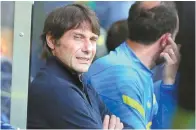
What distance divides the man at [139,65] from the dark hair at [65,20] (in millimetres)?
250

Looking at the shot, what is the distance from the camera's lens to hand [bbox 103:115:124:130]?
2.42 m

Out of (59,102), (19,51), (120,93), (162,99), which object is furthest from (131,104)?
(19,51)

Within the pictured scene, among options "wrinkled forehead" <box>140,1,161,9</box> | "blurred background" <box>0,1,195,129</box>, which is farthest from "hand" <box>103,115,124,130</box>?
"wrinkled forehead" <box>140,1,161,9</box>

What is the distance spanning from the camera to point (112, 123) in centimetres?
242

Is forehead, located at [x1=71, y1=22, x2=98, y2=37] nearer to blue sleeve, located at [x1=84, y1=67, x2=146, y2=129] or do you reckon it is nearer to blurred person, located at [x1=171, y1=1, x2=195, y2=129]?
blue sleeve, located at [x1=84, y1=67, x2=146, y2=129]

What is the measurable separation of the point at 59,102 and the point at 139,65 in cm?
57

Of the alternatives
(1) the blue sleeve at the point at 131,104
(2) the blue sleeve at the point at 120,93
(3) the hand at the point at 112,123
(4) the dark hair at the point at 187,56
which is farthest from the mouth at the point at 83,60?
(4) the dark hair at the point at 187,56

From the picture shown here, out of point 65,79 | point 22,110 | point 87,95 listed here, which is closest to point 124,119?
point 87,95

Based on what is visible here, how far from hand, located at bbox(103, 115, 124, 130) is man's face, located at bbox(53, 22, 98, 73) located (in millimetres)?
355

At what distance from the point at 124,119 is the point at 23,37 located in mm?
815

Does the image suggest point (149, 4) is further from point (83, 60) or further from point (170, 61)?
point (83, 60)

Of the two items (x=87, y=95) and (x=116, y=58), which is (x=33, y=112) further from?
(x=116, y=58)

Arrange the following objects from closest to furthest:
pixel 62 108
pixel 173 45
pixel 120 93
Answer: pixel 62 108, pixel 120 93, pixel 173 45

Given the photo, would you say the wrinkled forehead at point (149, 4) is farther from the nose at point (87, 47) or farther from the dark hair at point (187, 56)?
the nose at point (87, 47)
